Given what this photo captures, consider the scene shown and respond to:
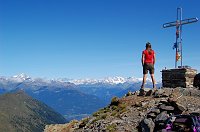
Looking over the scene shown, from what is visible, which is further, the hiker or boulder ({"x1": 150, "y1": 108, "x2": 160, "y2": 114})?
the hiker

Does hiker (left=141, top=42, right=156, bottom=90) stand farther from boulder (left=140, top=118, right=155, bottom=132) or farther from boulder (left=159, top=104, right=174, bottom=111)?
boulder (left=140, top=118, right=155, bottom=132)

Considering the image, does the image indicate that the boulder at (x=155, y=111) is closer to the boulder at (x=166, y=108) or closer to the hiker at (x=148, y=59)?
the boulder at (x=166, y=108)

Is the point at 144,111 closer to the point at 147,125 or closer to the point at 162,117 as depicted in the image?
the point at 147,125

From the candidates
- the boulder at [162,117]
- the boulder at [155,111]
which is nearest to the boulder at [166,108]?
the boulder at [155,111]

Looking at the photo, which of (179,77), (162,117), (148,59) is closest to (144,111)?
(162,117)

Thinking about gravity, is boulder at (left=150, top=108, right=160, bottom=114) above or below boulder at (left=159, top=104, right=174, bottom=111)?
below

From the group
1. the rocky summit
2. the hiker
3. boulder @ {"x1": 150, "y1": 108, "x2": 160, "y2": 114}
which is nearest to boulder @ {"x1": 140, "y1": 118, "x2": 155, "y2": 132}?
the rocky summit

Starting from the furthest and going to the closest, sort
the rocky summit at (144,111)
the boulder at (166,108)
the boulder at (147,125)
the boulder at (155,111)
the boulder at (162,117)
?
the boulder at (155,111) → the boulder at (166,108) → the rocky summit at (144,111) → the boulder at (147,125) → the boulder at (162,117)

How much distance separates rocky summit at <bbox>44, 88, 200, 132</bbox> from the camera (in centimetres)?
2080

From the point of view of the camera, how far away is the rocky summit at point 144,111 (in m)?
20.8

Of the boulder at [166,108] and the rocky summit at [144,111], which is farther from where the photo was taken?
the boulder at [166,108]

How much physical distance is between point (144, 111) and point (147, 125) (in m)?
3.23

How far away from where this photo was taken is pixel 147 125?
20.3 m

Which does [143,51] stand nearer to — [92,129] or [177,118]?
[92,129]
